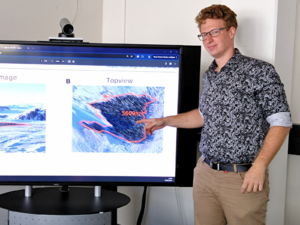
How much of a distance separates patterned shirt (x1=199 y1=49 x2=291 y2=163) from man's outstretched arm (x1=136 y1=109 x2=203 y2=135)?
23 cm

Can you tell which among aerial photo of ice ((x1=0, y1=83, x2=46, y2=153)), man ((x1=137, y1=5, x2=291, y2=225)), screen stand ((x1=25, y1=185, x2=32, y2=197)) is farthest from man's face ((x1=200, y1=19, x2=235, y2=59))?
screen stand ((x1=25, y1=185, x2=32, y2=197))

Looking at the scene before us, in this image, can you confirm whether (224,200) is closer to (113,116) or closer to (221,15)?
(113,116)

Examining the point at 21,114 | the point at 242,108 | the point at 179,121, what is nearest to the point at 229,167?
the point at 242,108

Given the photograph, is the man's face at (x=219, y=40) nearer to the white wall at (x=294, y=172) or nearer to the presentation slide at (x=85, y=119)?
the presentation slide at (x=85, y=119)

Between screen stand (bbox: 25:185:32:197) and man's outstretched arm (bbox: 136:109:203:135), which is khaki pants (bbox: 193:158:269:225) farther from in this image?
screen stand (bbox: 25:185:32:197)

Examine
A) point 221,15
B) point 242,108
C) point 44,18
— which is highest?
point 44,18

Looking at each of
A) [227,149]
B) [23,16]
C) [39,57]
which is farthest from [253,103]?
[23,16]

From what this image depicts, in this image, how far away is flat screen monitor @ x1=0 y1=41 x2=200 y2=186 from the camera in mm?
2053

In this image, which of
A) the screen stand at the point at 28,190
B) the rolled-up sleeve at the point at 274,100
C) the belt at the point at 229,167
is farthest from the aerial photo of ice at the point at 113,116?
the rolled-up sleeve at the point at 274,100

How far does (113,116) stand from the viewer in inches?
82.7

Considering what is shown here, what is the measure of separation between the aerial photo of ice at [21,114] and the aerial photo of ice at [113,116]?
20 cm

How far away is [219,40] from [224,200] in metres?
0.82

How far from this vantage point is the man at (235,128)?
1612 millimetres

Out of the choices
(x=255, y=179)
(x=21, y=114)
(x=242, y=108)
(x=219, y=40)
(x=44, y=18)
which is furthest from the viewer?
(x=44, y=18)
